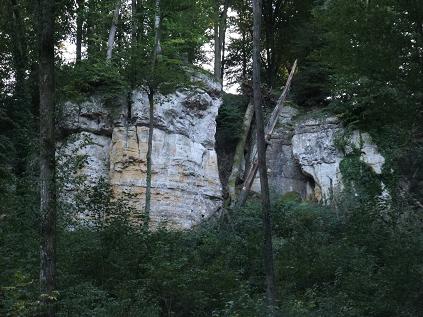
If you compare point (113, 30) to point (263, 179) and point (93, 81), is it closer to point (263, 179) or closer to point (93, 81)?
point (93, 81)

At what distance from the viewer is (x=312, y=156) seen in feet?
72.6

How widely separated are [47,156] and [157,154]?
11.6 meters

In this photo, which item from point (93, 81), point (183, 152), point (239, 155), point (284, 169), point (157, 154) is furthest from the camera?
point (284, 169)

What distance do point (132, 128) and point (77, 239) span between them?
29.5 feet

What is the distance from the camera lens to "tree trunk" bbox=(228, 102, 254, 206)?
2161 centimetres

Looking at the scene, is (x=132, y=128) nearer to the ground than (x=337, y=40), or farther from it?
nearer to the ground

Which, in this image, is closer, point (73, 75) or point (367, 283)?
point (367, 283)

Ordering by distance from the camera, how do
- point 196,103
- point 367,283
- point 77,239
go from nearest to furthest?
point 367,283, point 77,239, point 196,103

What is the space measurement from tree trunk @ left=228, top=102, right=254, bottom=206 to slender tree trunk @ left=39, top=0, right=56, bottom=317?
1316 centimetres

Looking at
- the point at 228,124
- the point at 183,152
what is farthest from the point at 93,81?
the point at 228,124

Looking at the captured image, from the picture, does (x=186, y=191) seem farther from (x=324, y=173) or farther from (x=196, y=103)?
(x=324, y=173)

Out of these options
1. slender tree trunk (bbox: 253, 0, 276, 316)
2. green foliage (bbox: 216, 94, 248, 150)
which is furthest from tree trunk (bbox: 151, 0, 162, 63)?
green foliage (bbox: 216, 94, 248, 150)

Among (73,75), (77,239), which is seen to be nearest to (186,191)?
(73,75)

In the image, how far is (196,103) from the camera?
70.0 ft
